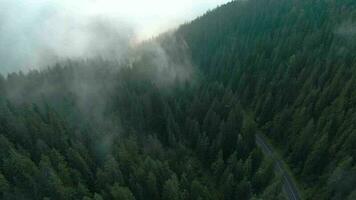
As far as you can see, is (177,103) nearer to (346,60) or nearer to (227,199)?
(227,199)

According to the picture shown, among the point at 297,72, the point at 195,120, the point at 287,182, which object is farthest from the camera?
the point at 297,72

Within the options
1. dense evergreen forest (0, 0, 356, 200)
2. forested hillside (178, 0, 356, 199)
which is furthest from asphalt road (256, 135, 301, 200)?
dense evergreen forest (0, 0, 356, 200)

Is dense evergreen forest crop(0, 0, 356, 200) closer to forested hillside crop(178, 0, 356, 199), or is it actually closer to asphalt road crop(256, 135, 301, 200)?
forested hillside crop(178, 0, 356, 199)

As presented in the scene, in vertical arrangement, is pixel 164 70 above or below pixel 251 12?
below

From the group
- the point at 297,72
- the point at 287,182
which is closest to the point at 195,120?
the point at 287,182

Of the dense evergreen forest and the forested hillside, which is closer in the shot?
the dense evergreen forest

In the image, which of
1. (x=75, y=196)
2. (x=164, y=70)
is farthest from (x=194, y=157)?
(x=164, y=70)

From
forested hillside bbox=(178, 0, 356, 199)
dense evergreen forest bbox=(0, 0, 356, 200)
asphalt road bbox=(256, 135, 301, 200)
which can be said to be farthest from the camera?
asphalt road bbox=(256, 135, 301, 200)

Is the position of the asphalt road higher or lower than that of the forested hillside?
lower

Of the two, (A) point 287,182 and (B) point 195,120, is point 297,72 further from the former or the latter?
(B) point 195,120
